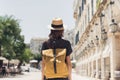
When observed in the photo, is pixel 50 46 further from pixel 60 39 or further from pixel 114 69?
pixel 114 69

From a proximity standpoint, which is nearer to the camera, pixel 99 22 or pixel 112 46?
pixel 112 46

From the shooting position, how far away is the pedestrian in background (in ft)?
14.4

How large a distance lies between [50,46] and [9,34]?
37503 millimetres

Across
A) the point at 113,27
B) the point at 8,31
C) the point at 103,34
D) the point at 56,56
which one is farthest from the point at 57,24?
the point at 8,31

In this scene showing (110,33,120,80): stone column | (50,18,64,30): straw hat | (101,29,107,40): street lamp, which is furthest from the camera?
(101,29,107,40): street lamp

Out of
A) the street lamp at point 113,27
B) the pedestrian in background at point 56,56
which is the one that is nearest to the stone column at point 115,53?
the street lamp at point 113,27

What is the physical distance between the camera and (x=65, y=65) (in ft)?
14.5

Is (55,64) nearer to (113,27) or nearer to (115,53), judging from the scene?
(113,27)

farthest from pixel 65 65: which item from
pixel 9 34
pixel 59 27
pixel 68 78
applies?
pixel 9 34

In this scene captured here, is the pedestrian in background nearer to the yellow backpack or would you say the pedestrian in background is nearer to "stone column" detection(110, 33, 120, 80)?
the yellow backpack

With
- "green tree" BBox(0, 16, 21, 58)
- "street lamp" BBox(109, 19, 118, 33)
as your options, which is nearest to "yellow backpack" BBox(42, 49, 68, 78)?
"street lamp" BBox(109, 19, 118, 33)

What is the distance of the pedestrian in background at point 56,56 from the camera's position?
14.4 feet

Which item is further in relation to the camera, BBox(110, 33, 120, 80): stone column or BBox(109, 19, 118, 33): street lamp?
BBox(110, 33, 120, 80): stone column

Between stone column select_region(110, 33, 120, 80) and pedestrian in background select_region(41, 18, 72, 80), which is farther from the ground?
pedestrian in background select_region(41, 18, 72, 80)
